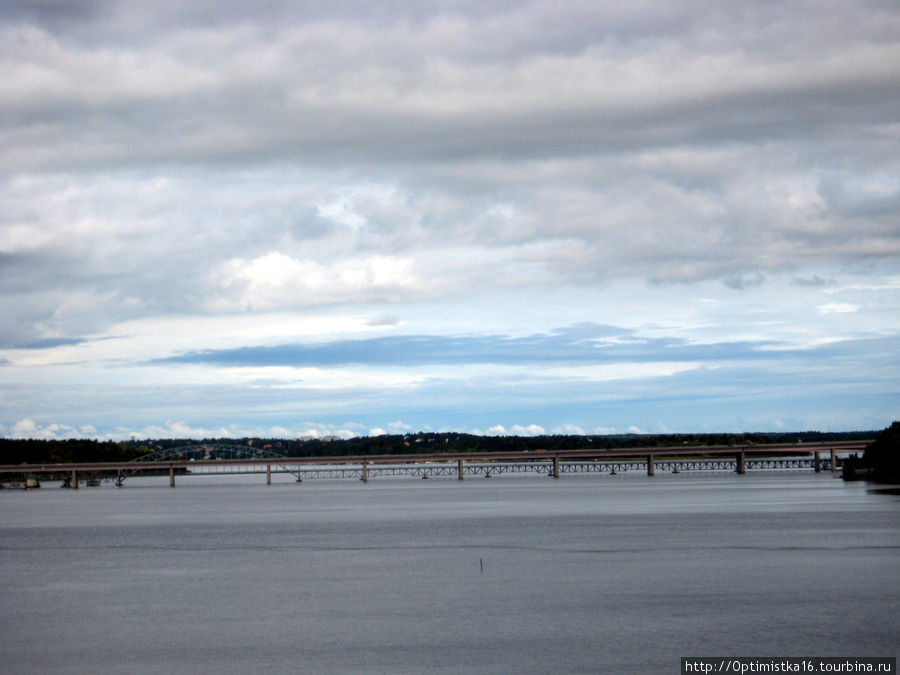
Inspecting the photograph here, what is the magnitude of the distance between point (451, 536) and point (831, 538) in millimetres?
28799

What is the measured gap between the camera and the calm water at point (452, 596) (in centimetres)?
3547

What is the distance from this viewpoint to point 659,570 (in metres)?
58.2

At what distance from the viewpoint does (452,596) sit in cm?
4934

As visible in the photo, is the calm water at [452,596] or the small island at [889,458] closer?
the calm water at [452,596]

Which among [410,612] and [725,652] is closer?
[725,652]

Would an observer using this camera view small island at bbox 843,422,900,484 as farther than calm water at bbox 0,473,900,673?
Yes

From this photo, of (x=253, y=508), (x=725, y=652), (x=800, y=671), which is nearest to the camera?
(x=800, y=671)

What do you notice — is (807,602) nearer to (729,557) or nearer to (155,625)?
(729,557)

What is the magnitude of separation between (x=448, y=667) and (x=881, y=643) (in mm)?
14698

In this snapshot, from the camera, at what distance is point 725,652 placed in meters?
34.5

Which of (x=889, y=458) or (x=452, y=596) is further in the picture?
(x=889, y=458)

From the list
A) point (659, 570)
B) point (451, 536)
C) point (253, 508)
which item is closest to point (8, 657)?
point (659, 570)

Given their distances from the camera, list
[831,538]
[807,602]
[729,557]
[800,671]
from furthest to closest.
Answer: [831,538] → [729,557] → [807,602] → [800,671]

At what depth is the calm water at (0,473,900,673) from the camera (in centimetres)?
3547
